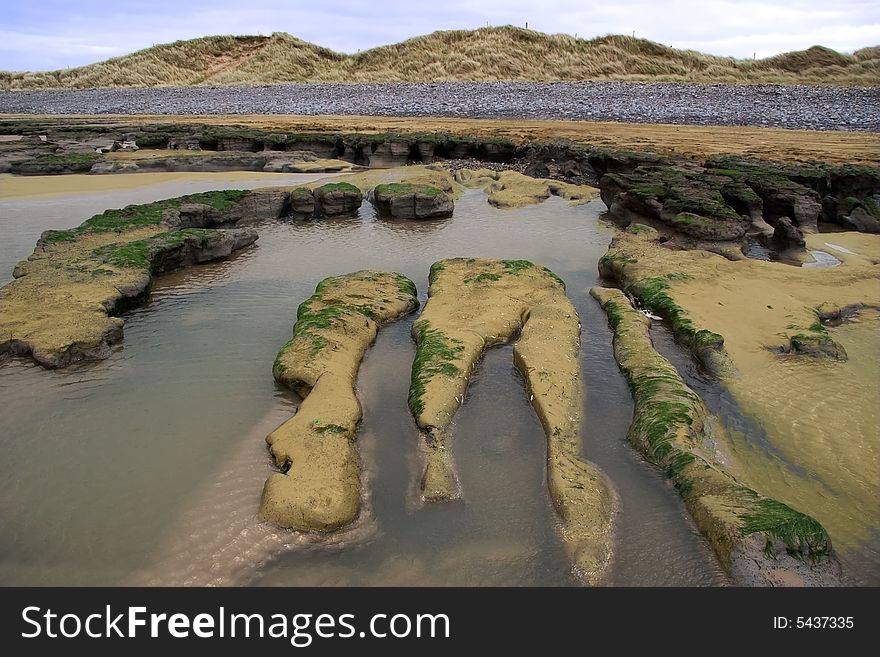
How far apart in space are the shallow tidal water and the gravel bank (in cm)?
2746

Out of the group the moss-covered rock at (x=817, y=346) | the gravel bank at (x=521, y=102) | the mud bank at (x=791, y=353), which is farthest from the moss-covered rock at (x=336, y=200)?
the gravel bank at (x=521, y=102)

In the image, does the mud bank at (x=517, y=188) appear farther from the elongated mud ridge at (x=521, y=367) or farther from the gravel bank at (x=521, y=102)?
the gravel bank at (x=521, y=102)

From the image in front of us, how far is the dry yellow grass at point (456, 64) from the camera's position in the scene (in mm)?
46156

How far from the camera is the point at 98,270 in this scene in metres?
10.3

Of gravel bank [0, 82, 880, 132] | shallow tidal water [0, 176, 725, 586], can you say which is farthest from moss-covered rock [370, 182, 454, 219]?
gravel bank [0, 82, 880, 132]

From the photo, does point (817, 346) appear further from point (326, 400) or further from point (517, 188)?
point (517, 188)

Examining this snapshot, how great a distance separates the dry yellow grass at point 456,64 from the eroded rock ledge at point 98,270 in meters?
42.7

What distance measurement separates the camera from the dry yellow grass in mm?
46156

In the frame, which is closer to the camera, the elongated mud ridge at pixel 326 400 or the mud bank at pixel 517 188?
the elongated mud ridge at pixel 326 400

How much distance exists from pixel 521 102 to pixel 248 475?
3832 cm

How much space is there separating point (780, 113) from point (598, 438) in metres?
32.2

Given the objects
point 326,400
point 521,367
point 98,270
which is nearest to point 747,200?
point 521,367
